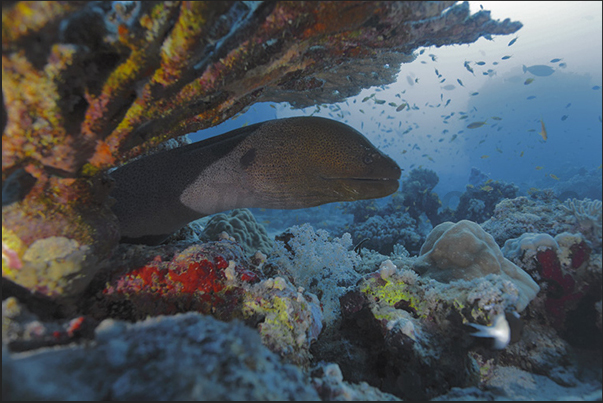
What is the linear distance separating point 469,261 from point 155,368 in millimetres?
3051

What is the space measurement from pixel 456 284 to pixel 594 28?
250ft

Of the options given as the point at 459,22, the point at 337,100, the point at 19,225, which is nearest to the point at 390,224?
the point at 337,100

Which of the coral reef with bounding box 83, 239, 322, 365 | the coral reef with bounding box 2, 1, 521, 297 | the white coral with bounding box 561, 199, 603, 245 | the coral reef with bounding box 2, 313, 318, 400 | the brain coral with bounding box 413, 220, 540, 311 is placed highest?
the coral reef with bounding box 2, 1, 521, 297

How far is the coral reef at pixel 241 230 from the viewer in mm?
4914

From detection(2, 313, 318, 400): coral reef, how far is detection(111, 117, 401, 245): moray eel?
1.35 m

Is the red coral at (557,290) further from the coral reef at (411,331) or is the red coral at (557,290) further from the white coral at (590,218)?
the coral reef at (411,331)

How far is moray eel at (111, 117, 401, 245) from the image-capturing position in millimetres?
Result: 2111

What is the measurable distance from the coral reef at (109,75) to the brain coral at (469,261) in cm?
224

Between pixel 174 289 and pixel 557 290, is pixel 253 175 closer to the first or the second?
pixel 174 289

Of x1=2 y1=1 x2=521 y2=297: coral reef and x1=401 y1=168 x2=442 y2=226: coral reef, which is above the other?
x1=2 y1=1 x2=521 y2=297: coral reef

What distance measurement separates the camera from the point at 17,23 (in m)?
0.98

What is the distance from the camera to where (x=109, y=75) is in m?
1.28

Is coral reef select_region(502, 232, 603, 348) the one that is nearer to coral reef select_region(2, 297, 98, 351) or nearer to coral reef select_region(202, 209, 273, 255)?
coral reef select_region(2, 297, 98, 351)

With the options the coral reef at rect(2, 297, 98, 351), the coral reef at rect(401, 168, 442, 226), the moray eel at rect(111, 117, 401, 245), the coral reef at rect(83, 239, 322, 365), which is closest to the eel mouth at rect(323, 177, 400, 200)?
the moray eel at rect(111, 117, 401, 245)
